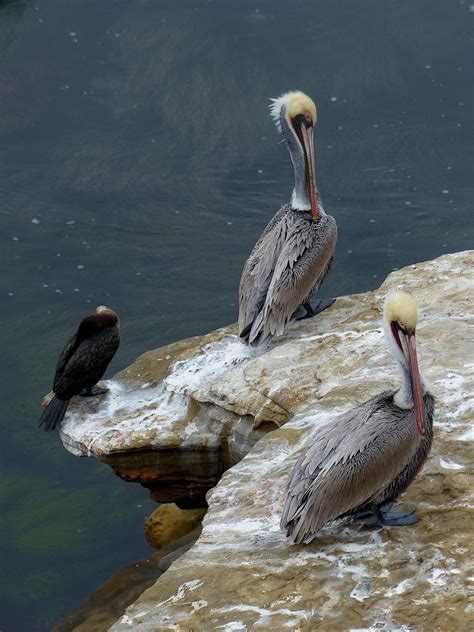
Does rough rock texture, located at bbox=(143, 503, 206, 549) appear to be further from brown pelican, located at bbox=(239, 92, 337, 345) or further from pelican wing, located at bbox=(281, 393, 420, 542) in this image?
pelican wing, located at bbox=(281, 393, 420, 542)

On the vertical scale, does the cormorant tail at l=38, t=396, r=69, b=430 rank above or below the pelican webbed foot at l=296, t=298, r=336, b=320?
below

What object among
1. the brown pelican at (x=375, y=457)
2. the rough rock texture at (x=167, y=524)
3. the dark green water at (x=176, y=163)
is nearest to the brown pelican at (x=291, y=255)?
the rough rock texture at (x=167, y=524)

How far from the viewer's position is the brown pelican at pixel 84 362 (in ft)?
22.9

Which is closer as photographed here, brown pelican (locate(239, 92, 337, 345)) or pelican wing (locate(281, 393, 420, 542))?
pelican wing (locate(281, 393, 420, 542))

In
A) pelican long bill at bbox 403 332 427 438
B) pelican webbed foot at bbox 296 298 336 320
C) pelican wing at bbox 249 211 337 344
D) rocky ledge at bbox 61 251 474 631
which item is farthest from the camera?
pelican webbed foot at bbox 296 298 336 320

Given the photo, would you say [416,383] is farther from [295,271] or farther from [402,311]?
[295,271]

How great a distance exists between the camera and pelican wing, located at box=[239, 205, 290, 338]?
277 inches

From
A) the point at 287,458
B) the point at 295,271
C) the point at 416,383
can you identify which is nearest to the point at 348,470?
the point at 416,383

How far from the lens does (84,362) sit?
702 cm

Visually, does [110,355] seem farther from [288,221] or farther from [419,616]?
[419,616]

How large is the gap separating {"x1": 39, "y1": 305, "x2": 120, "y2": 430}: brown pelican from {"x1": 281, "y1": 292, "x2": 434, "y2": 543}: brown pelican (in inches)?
101

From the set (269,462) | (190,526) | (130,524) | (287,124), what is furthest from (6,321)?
(269,462)

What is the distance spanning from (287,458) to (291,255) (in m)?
2.03

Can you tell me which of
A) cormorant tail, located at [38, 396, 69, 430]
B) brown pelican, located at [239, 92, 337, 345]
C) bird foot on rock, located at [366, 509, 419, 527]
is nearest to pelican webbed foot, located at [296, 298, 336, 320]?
brown pelican, located at [239, 92, 337, 345]
